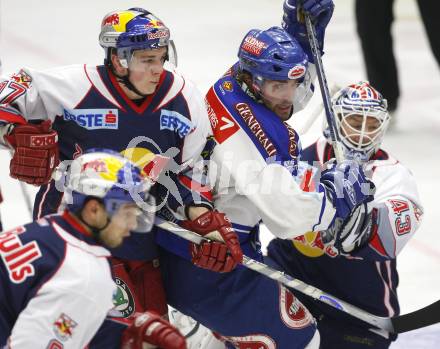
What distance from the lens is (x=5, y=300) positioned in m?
2.67

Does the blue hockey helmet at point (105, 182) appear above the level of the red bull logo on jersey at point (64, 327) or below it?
above

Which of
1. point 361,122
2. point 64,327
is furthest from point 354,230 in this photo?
point 64,327

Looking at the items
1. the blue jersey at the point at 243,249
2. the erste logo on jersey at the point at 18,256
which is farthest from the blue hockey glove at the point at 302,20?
the erste logo on jersey at the point at 18,256

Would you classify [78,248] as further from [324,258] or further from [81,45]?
[81,45]

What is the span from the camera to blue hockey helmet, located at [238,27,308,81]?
11.1 ft

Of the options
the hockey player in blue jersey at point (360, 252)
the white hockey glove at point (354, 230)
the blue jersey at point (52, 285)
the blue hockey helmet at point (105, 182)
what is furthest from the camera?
the hockey player in blue jersey at point (360, 252)

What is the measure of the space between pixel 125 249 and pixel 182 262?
0.18 m

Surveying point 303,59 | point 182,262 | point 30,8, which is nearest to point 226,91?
point 303,59

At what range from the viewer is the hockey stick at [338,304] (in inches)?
133

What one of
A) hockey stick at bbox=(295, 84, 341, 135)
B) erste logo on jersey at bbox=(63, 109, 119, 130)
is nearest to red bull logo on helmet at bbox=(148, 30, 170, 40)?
erste logo on jersey at bbox=(63, 109, 119, 130)

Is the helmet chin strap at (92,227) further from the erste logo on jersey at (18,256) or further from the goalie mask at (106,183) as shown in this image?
the erste logo on jersey at (18,256)

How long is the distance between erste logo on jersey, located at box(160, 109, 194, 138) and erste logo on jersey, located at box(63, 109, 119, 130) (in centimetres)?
14

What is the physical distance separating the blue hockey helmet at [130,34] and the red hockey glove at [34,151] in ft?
0.96

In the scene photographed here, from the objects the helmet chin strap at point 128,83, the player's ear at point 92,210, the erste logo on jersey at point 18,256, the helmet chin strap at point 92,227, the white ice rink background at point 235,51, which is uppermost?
the helmet chin strap at point 128,83
